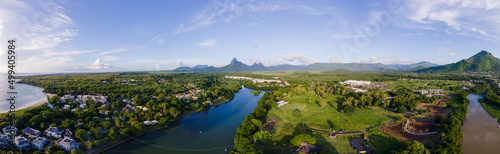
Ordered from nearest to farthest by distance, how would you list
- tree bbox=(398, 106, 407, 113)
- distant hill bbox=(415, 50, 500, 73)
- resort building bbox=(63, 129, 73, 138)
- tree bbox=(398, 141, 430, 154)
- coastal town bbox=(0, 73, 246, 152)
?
tree bbox=(398, 141, 430, 154)
coastal town bbox=(0, 73, 246, 152)
resort building bbox=(63, 129, 73, 138)
tree bbox=(398, 106, 407, 113)
distant hill bbox=(415, 50, 500, 73)

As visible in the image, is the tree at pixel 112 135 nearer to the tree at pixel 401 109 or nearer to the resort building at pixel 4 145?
the resort building at pixel 4 145

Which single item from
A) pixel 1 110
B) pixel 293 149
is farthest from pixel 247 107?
pixel 1 110

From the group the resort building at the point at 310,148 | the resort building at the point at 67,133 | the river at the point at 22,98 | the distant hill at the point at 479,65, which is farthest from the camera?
the distant hill at the point at 479,65

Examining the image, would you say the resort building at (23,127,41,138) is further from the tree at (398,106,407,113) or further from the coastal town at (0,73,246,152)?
the tree at (398,106,407,113)

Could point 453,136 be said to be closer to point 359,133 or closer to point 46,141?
point 359,133

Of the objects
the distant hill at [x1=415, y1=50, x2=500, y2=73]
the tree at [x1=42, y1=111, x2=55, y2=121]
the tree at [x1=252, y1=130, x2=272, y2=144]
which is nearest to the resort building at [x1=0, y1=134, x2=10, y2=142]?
the tree at [x1=42, y1=111, x2=55, y2=121]

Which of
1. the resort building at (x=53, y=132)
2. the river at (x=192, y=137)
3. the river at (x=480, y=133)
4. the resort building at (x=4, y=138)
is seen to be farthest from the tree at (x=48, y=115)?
the river at (x=480, y=133)

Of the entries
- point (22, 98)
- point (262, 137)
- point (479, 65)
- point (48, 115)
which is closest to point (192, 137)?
point (262, 137)
